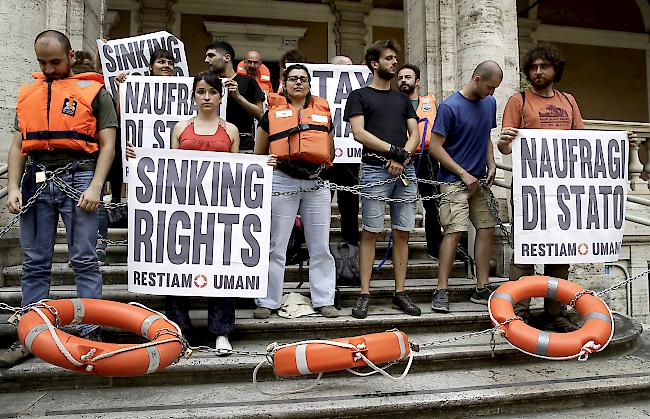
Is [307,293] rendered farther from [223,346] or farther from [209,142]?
[209,142]

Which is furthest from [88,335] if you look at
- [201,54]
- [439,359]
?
[201,54]

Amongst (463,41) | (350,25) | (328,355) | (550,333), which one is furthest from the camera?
(350,25)

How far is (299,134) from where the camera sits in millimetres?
3840

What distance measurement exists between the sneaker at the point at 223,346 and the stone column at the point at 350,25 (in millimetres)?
9544

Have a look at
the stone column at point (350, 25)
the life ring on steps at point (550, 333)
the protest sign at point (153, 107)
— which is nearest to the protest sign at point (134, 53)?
the protest sign at point (153, 107)

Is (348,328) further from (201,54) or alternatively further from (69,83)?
(201,54)

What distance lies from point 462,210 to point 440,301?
0.80m

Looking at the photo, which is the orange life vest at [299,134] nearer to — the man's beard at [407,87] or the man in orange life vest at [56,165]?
the man in orange life vest at [56,165]

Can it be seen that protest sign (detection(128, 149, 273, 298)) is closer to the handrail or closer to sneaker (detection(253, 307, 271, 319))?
sneaker (detection(253, 307, 271, 319))

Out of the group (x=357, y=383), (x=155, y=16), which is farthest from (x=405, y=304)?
(x=155, y=16)

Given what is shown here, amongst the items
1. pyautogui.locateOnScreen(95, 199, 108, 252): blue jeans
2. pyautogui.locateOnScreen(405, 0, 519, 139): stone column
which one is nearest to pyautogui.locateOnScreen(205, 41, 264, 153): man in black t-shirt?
pyautogui.locateOnScreen(95, 199, 108, 252): blue jeans

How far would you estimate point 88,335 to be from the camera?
3420mm

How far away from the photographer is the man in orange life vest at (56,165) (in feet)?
11.0

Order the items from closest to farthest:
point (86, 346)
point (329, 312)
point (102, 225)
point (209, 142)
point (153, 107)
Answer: point (86, 346), point (209, 142), point (329, 312), point (153, 107), point (102, 225)
